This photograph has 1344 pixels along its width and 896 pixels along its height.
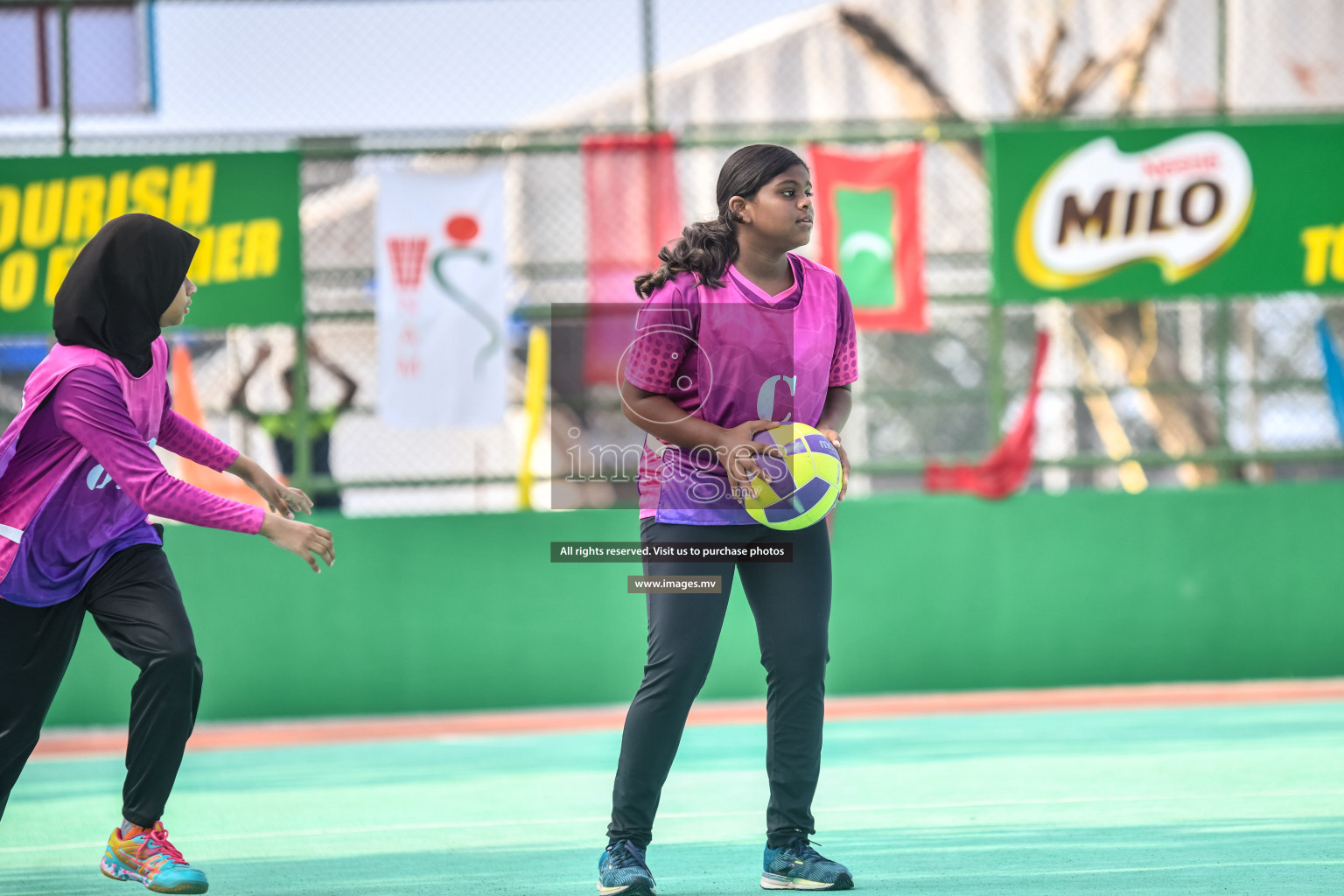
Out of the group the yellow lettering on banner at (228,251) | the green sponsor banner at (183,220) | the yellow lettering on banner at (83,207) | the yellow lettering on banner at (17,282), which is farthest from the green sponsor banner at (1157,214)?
the yellow lettering on banner at (17,282)

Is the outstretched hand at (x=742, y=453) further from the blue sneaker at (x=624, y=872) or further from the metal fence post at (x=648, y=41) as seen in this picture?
the metal fence post at (x=648, y=41)

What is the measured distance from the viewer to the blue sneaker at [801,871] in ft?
14.8

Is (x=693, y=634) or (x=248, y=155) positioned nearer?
(x=693, y=634)

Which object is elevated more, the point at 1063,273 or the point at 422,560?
the point at 1063,273

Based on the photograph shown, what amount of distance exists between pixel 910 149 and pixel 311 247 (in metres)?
3.87

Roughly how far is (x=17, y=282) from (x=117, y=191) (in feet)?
2.68

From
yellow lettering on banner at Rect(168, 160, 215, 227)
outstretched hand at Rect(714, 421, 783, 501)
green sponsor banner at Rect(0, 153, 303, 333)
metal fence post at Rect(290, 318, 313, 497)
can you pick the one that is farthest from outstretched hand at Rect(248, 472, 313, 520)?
yellow lettering on banner at Rect(168, 160, 215, 227)

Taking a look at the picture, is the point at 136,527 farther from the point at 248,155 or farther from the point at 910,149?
the point at 910,149

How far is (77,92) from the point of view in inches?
399

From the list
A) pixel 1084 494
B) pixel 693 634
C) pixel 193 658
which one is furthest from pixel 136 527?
pixel 1084 494

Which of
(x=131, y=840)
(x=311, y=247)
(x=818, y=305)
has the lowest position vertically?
(x=131, y=840)

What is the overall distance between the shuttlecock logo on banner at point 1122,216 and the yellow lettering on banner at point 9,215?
20.3ft

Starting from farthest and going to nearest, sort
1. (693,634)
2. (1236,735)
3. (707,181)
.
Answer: (707,181), (1236,735), (693,634)

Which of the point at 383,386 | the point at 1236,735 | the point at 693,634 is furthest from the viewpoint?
the point at 383,386
